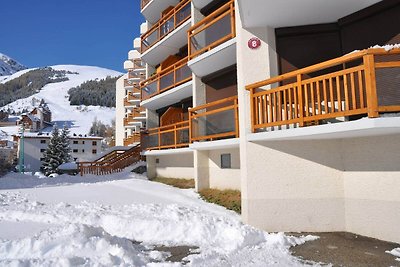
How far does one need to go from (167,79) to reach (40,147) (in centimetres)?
6924

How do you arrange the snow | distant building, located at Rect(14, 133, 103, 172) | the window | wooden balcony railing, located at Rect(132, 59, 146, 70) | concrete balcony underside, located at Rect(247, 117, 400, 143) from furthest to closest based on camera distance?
distant building, located at Rect(14, 133, 103, 172), wooden balcony railing, located at Rect(132, 59, 146, 70), the window, the snow, concrete balcony underside, located at Rect(247, 117, 400, 143)

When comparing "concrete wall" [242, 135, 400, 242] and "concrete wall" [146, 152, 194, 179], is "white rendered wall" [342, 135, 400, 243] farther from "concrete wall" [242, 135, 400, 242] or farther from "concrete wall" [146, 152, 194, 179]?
"concrete wall" [146, 152, 194, 179]

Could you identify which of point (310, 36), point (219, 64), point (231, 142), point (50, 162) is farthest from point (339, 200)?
point (50, 162)

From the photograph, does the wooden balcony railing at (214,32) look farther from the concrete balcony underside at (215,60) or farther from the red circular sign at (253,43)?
the red circular sign at (253,43)

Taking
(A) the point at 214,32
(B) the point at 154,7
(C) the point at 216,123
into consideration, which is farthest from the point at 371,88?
(B) the point at 154,7

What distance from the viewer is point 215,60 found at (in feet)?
41.1

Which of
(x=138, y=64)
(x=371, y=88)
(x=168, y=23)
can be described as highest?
(x=138, y=64)

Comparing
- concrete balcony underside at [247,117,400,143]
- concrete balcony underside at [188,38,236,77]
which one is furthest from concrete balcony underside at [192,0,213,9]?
concrete balcony underside at [247,117,400,143]

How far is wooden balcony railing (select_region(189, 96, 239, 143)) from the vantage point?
10.3m

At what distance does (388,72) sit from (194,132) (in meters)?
7.53

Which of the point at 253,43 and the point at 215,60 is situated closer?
the point at 253,43

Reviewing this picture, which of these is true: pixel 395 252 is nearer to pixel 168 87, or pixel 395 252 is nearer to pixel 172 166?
pixel 172 166

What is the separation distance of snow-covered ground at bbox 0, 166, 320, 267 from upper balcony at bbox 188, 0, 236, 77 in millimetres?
5285

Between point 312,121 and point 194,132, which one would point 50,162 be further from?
point 312,121
